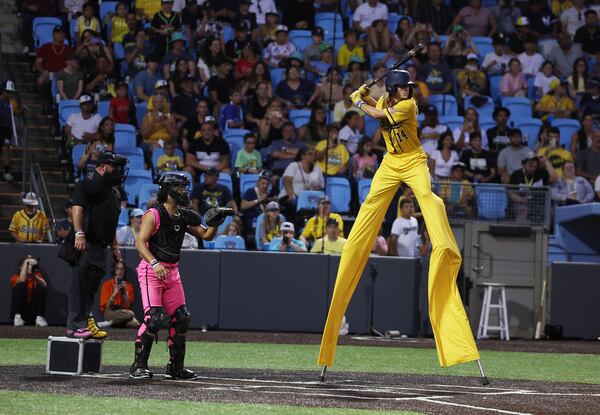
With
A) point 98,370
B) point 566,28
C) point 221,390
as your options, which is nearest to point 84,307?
point 98,370

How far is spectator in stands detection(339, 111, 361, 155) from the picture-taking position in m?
20.3

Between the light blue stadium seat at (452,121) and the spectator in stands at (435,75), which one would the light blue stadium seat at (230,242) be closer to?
the light blue stadium seat at (452,121)

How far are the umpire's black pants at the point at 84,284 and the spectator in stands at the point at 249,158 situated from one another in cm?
828

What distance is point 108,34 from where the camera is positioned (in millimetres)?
21844

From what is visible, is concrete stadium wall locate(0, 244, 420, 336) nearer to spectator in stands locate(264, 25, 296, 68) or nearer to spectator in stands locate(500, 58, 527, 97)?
spectator in stands locate(264, 25, 296, 68)

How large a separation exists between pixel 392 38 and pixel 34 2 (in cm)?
713

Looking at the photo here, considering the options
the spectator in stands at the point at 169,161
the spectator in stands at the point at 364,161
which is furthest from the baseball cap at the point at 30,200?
the spectator in stands at the point at 364,161

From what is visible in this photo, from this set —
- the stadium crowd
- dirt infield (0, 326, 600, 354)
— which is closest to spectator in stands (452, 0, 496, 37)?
the stadium crowd

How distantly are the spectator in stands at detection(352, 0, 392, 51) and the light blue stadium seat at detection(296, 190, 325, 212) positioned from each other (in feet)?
17.7

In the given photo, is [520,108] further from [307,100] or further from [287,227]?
[287,227]

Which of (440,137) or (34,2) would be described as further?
(34,2)

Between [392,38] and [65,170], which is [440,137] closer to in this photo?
[392,38]

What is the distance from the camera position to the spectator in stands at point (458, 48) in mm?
23234

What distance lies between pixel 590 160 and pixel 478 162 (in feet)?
7.05
